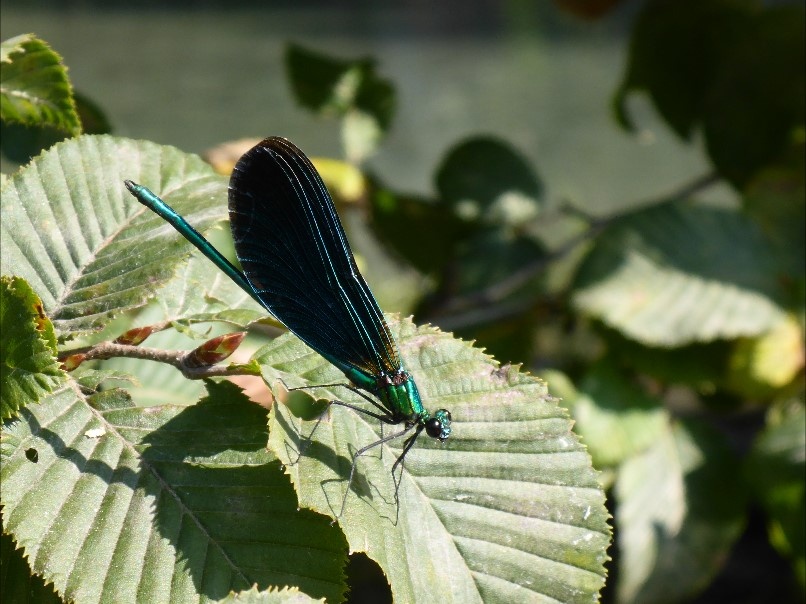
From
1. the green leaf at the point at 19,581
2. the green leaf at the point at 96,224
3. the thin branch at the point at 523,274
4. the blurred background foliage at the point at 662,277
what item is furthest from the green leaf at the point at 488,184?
the green leaf at the point at 19,581

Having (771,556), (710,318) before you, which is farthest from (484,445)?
(771,556)

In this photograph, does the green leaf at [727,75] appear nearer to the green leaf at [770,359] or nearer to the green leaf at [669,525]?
the green leaf at [770,359]

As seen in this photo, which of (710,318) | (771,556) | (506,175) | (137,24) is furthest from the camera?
(137,24)

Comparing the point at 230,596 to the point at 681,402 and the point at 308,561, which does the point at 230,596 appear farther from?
the point at 681,402

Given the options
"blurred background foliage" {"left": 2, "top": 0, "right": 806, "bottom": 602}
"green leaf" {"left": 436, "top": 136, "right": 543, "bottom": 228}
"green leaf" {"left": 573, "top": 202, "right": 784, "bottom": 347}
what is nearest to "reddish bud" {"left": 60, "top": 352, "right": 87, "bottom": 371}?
"blurred background foliage" {"left": 2, "top": 0, "right": 806, "bottom": 602}

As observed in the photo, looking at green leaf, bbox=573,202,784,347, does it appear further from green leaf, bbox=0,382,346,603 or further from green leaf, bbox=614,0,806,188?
green leaf, bbox=0,382,346,603

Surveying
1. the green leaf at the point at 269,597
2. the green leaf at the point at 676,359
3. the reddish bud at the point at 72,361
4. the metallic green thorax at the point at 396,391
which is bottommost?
the green leaf at the point at 676,359
